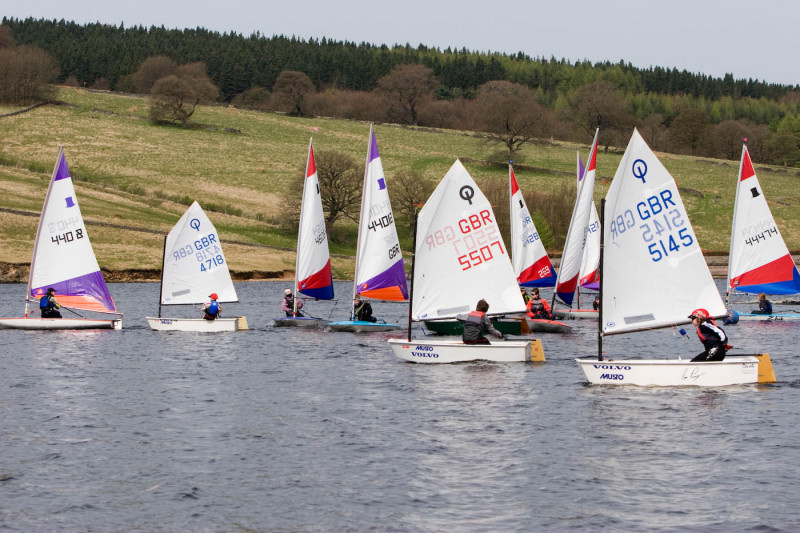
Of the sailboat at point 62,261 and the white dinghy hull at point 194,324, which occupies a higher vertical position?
the sailboat at point 62,261

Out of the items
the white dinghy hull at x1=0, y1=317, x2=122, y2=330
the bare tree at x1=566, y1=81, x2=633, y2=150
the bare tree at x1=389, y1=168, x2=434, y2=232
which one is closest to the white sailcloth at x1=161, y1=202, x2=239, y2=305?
the white dinghy hull at x1=0, y1=317, x2=122, y2=330

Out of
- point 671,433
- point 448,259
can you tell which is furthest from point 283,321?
point 671,433

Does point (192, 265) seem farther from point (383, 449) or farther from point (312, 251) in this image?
point (383, 449)

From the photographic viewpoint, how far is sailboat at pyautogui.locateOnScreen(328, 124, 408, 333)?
47438 millimetres

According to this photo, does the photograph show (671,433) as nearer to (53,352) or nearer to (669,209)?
(669,209)

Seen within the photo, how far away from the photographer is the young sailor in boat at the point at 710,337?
28828 millimetres

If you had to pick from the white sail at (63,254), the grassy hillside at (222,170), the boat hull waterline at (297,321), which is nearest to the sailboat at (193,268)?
the boat hull waterline at (297,321)

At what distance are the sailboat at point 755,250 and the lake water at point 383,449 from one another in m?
13.9

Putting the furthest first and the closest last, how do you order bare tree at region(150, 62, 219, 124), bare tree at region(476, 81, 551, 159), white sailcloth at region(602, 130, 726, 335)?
bare tree at region(150, 62, 219, 124)
bare tree at region(476, 81, 551, 159)
white sailcloth at region(602, 130, 726, 335)

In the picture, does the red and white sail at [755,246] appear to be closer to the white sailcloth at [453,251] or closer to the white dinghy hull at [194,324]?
the white sailcloth at [453,251]

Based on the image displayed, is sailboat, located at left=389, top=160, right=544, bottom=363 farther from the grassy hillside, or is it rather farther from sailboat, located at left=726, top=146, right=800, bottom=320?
the grassy hillside

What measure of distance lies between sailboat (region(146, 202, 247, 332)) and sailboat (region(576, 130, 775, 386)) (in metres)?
24.6

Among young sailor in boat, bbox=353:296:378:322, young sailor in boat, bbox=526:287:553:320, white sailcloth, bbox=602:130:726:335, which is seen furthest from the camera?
young sailor in boat, bbox=526:287:553:320

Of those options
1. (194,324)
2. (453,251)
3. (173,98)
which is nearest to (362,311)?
(194,324)
